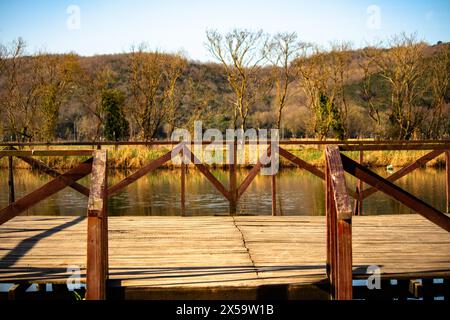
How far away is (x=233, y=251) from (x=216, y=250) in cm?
17

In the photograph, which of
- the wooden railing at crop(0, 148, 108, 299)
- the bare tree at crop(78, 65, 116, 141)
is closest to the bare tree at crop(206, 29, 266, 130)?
the bare tree at crop(78, 65, 116, 141)

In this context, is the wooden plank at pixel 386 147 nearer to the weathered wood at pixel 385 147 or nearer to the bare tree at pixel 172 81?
the weathered wood at pixel 385 147

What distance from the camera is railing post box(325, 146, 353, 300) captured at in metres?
3.51

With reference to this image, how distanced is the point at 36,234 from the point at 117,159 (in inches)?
686

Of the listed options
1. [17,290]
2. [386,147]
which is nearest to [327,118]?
[386,147]

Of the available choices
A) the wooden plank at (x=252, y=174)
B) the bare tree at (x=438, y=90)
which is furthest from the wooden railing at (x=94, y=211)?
the bare tree at (x=438, y=90)

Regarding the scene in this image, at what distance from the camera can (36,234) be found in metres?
6.12

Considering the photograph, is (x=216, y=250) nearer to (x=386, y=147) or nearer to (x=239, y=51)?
(x=386, y=147)

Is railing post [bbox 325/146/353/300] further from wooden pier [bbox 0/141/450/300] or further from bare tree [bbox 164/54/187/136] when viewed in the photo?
bare tree [bbox 164/54/187/136]

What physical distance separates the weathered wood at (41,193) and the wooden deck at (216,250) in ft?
2.03
